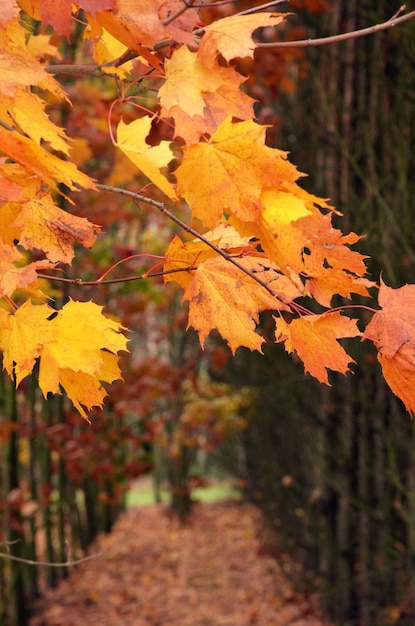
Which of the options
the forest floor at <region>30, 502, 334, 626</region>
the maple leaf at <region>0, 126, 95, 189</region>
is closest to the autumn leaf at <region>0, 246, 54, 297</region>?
the maple leaf at <region>0, 126, 95, 189</region>

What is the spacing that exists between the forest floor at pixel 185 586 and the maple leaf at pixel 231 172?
4744mm

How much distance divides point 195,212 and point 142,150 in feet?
0.79

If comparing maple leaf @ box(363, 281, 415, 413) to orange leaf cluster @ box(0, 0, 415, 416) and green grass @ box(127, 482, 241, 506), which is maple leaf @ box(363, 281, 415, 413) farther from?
green grass @ box(127, 482, 241, 506)

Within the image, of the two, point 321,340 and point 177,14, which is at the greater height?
point 177,14

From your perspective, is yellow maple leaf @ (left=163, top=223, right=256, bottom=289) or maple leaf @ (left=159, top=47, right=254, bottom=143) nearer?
maple leaf @ (left=159, top=47, right=254, bottom=143)

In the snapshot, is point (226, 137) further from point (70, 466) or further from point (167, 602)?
point (167, 602)

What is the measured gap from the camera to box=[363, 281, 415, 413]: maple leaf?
1.28 meters

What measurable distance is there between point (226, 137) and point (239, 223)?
0.15 metres

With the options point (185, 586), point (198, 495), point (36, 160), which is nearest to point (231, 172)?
point (36, 160)

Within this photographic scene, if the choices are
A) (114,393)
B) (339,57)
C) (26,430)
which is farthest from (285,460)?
(339,57)

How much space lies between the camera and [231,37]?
1308mm

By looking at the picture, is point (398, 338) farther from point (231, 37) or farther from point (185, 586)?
point (185, 586)

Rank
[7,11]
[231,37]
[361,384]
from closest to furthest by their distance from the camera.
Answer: [7,11], [231,37], [361,384]

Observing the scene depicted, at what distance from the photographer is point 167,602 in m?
7.98
